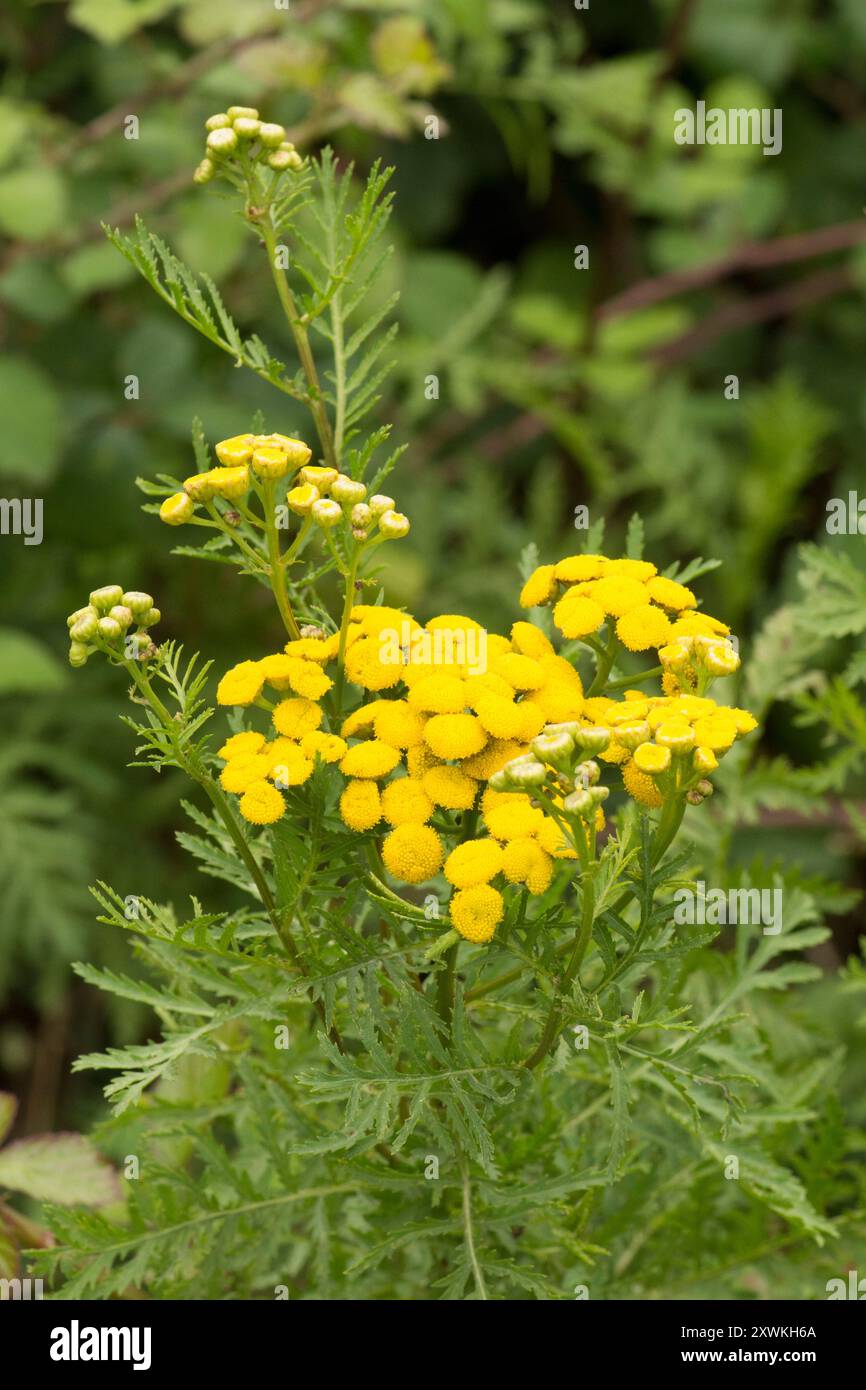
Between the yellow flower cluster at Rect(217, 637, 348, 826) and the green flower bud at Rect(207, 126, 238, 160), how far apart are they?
0.32m

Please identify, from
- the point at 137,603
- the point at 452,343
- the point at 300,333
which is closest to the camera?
the point at 137,603

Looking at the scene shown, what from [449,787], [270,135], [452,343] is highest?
[452,343]

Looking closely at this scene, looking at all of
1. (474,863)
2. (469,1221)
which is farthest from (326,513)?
(469,1221)

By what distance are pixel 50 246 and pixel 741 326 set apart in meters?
1.63

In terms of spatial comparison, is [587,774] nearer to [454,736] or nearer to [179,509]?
[454,736]

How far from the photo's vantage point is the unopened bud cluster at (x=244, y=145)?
0.98 meters

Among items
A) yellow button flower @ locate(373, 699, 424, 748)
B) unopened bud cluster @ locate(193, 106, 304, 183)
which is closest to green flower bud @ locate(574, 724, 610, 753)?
yellow button flower @ locate(373, 699, 424, 748)

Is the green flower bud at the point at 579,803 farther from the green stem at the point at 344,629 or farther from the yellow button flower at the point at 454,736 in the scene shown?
the green stem at the point at 344,629

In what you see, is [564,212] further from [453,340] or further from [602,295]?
[453,340]

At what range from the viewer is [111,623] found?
2.94ft

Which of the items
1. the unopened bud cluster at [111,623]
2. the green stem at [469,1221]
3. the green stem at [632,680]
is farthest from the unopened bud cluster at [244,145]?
the green stem at [469,1221]

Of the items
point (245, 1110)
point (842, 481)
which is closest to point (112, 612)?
point (245, 1110)

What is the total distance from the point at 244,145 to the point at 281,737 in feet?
1.29

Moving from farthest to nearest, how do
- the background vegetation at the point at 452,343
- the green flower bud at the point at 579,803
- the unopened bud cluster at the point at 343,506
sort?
the background vegetation at the point at 452,343 → the unopened bud cluster at the point at 343,506 → the green flower bud at the point at 579,803
